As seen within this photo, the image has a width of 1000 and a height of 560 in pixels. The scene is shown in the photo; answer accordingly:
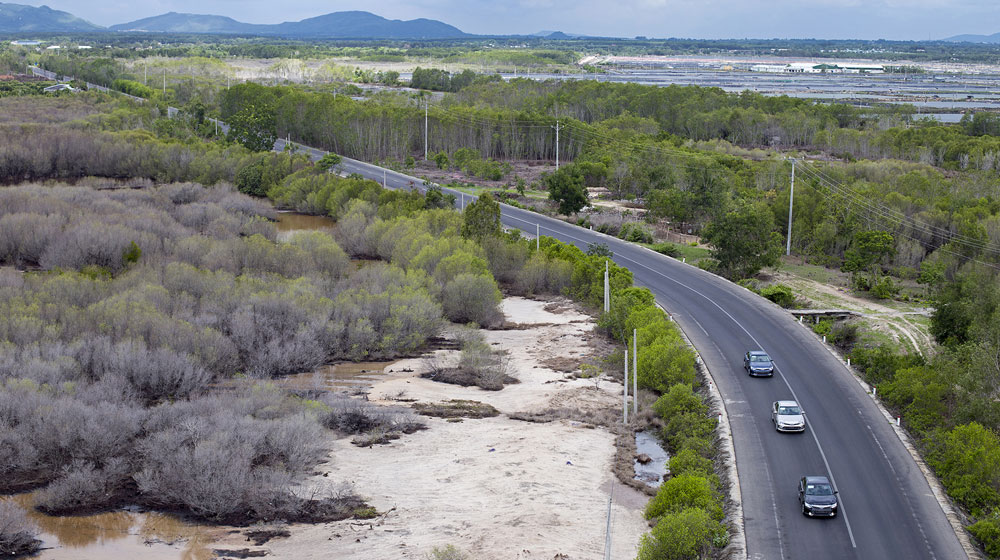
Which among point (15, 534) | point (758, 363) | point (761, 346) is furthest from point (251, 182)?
point (15, 534)

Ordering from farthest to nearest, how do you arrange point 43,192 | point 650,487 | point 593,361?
point 43,192 → point 593,361 → point 650,487

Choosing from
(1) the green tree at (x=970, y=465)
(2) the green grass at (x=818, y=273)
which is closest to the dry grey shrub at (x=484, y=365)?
(1) the green tree at (x=970, y=465)

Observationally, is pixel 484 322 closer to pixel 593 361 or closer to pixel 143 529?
pixel 593 361

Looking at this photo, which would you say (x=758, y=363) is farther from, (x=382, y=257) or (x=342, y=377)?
(x=382, y=257)

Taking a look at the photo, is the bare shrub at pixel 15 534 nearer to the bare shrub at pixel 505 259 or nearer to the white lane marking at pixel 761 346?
the white lane marking at pixel 761 346

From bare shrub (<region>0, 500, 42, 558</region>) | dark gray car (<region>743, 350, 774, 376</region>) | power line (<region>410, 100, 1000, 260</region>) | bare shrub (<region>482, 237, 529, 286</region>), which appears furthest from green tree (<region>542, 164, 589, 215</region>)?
bare shrub (<region>0, 500, 42, 558</region>)

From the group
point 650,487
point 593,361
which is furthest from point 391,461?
point 593,361
